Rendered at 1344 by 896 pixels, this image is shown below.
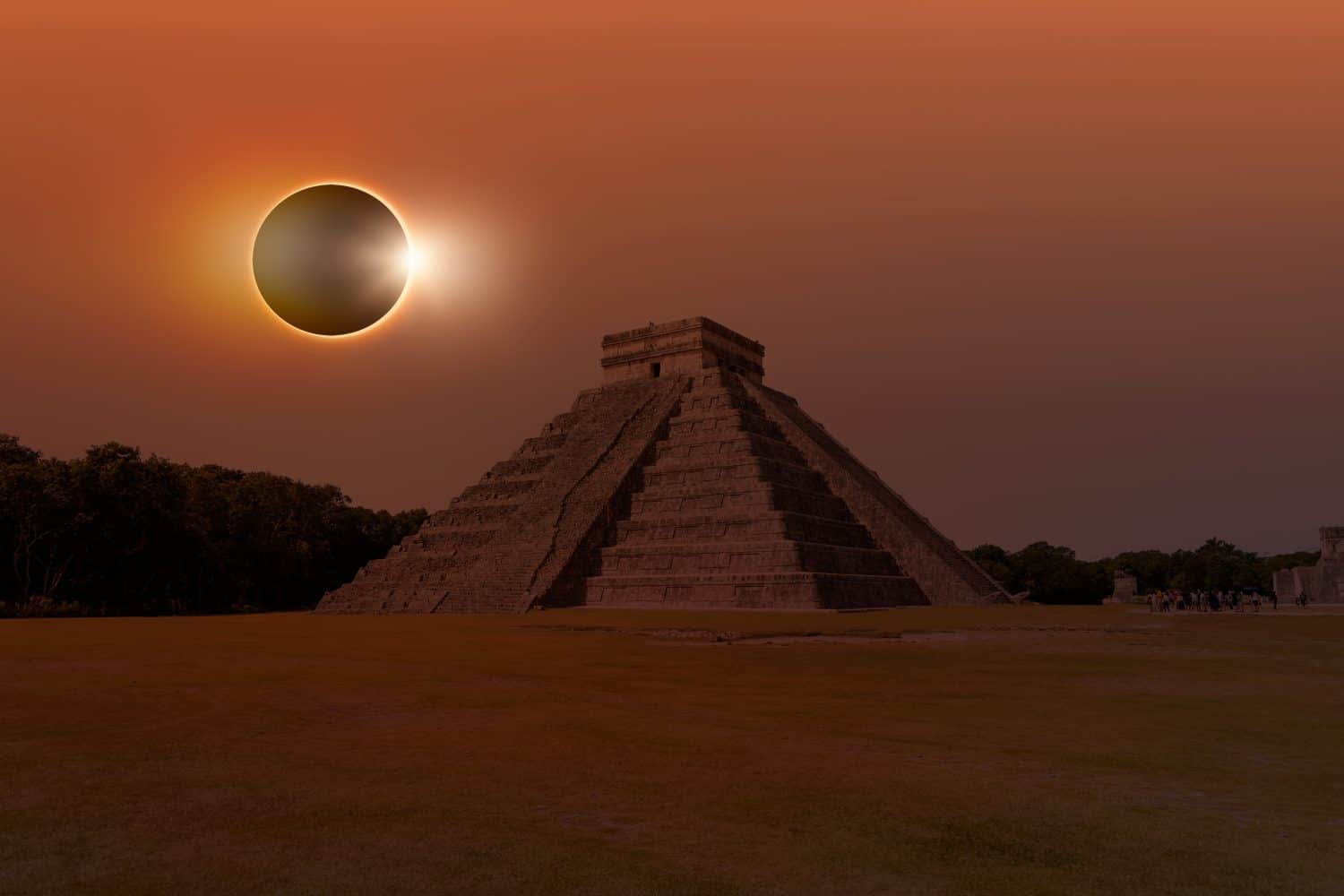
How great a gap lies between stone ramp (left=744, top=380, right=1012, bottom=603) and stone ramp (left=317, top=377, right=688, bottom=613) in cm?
603

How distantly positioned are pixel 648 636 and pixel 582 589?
13765 mm

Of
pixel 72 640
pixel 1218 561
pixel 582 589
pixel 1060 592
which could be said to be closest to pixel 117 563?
pixel 582 589

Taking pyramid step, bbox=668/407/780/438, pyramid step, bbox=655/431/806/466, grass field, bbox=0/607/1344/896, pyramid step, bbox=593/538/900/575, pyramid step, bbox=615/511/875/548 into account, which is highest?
pyramid step, bbox=668/407/780/438

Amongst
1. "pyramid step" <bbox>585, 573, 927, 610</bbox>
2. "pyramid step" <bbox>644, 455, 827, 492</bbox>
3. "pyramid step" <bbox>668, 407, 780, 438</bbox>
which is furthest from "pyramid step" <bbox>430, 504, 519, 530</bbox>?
"pyramid step" <bbox>668, 407, 780, 438</bbox>

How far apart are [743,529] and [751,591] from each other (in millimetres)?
3395

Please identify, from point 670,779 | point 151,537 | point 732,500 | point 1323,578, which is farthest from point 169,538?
point 1323,578

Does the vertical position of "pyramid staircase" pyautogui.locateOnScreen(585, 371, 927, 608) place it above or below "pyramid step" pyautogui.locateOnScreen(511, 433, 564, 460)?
below

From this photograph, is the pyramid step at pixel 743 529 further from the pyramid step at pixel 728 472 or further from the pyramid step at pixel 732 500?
the pyramid step at pixel 728 472

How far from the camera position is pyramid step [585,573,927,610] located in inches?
1105

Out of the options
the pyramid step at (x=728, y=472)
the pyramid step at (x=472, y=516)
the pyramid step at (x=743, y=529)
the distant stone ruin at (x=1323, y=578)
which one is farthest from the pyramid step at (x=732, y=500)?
the distant stone ruin at (x=1323, y=578)

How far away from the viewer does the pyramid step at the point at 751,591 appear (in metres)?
28.1

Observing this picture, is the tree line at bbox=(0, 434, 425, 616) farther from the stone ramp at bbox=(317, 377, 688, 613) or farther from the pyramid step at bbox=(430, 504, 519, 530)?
the pyramid step at bbox=(430, 504, 519, 530)

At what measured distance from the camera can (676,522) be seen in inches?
1325

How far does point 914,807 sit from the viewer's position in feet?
16.8
